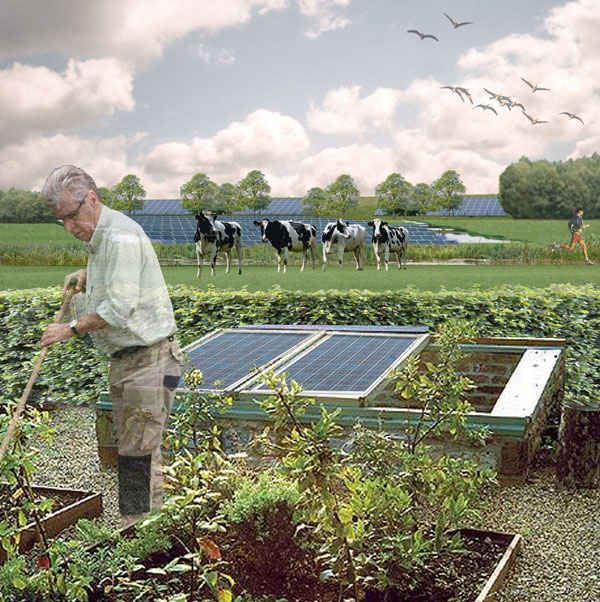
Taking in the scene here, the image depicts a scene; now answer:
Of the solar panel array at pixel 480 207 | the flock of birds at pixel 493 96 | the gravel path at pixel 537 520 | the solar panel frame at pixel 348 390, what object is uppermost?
the flock of birds at pixel 493 96

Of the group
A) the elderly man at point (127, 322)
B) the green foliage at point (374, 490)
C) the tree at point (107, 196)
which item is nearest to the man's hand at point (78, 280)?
the elderly man at point (127, 322)

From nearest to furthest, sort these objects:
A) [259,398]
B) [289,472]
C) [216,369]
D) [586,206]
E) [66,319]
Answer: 1. [289,472]
2. [66,319]
3. [259,398]
4. [216,369]
5. [586,206]

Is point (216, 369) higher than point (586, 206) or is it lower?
lower

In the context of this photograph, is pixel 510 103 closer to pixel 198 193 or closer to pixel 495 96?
pixel 495 96

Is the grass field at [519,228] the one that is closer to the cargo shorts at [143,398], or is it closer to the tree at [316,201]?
the tree at [316,201]

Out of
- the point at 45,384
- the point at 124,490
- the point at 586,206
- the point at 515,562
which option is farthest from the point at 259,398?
the point at 586,206

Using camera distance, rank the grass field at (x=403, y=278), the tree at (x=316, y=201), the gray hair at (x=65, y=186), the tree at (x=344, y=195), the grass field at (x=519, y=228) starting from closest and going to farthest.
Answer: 1. the gray hair at (x=65, y=186)
2. the tree at (x=316, y=201)
3. the tree at (x=344, y=195)
4. the grass field at (x=403, y=278)
5. the grass field at (x=519, y=228)

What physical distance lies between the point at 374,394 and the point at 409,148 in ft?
3.34

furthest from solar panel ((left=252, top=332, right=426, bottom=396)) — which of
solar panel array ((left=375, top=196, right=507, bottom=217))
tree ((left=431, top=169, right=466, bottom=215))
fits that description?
solar panel array ((left=375, top=196, right=507, bottom=217))

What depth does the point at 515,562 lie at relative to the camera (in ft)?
8.52

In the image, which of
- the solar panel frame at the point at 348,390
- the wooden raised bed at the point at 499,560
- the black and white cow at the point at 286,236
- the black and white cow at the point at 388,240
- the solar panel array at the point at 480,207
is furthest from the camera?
the black and white cow at the point at 388,240

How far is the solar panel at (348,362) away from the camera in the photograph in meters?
3.21

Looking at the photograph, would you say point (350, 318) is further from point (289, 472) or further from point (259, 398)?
point (289, 472)

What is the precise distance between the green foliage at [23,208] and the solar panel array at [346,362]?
128 cm
